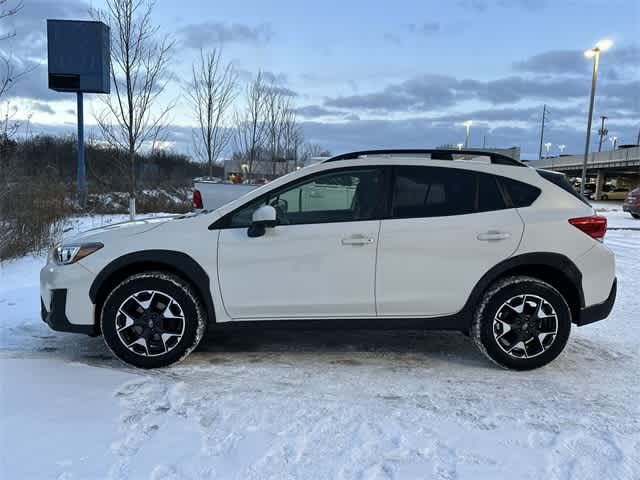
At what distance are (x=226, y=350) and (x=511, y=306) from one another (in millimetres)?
2465

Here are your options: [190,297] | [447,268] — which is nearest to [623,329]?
[447,268]

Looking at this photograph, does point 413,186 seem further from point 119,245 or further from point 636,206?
point 636,206

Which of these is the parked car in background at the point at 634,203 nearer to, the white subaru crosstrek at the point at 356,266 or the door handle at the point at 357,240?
the white subaru crosstrek at the point at 356,266

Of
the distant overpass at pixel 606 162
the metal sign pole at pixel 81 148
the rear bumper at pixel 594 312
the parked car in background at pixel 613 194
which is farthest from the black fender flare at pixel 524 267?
the parked car in background at pixel 613 194

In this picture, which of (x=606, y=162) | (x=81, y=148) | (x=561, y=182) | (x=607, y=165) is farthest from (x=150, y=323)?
(x=607, y=165)

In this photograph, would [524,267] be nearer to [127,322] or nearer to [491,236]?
[491,236]

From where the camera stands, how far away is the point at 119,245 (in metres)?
3.80

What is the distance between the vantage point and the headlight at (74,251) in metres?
3.81

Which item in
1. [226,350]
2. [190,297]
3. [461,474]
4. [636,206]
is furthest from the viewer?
A: [636,206]

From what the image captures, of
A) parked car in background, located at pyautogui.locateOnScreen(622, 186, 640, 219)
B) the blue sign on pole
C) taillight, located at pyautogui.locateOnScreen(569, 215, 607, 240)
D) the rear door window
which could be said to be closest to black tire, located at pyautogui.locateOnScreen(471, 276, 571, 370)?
taillight, located at pyautogui.locateOnScreen(569, 215, 607, 240)

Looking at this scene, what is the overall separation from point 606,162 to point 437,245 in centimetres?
5168

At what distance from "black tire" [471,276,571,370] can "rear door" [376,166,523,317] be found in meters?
0.20

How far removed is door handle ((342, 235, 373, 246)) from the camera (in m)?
3.79

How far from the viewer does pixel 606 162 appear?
47.2m
